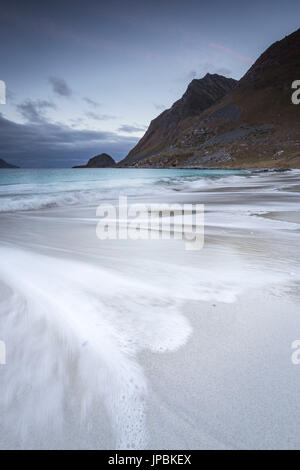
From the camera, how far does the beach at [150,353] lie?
1.00 meters

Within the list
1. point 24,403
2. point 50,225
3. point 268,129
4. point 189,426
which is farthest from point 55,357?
point 268,129

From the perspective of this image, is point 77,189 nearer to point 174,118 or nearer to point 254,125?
point 254,125

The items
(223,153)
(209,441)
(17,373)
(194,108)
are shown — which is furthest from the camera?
(194,108)

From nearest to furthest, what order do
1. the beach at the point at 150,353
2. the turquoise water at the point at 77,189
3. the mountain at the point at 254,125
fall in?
the beach at the point at 150,353 → the turquoise water at the point at 77,189 → the mountain at the point at 254,125

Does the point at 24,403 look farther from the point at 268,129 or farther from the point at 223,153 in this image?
the point at 268,129

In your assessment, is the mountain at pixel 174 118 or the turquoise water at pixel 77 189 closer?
the turquoise water at pixel 77 189

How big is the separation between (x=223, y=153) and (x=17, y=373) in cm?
9243

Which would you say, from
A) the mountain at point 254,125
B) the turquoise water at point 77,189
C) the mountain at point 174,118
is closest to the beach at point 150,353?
the turquoise water at point 77,189

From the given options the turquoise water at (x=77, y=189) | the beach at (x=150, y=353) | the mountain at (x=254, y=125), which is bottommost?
the beach at (x=150, y=353)

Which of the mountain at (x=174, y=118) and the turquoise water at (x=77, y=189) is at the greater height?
the mountain at (x=174, y=118)

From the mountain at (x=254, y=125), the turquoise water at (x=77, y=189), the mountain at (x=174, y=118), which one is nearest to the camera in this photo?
the turquoise water at (x=77, y=189)

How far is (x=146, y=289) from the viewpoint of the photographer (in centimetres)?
215

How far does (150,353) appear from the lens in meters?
1.39

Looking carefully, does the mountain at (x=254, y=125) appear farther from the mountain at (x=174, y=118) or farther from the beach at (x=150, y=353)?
the beach at (x=150, y=353)
